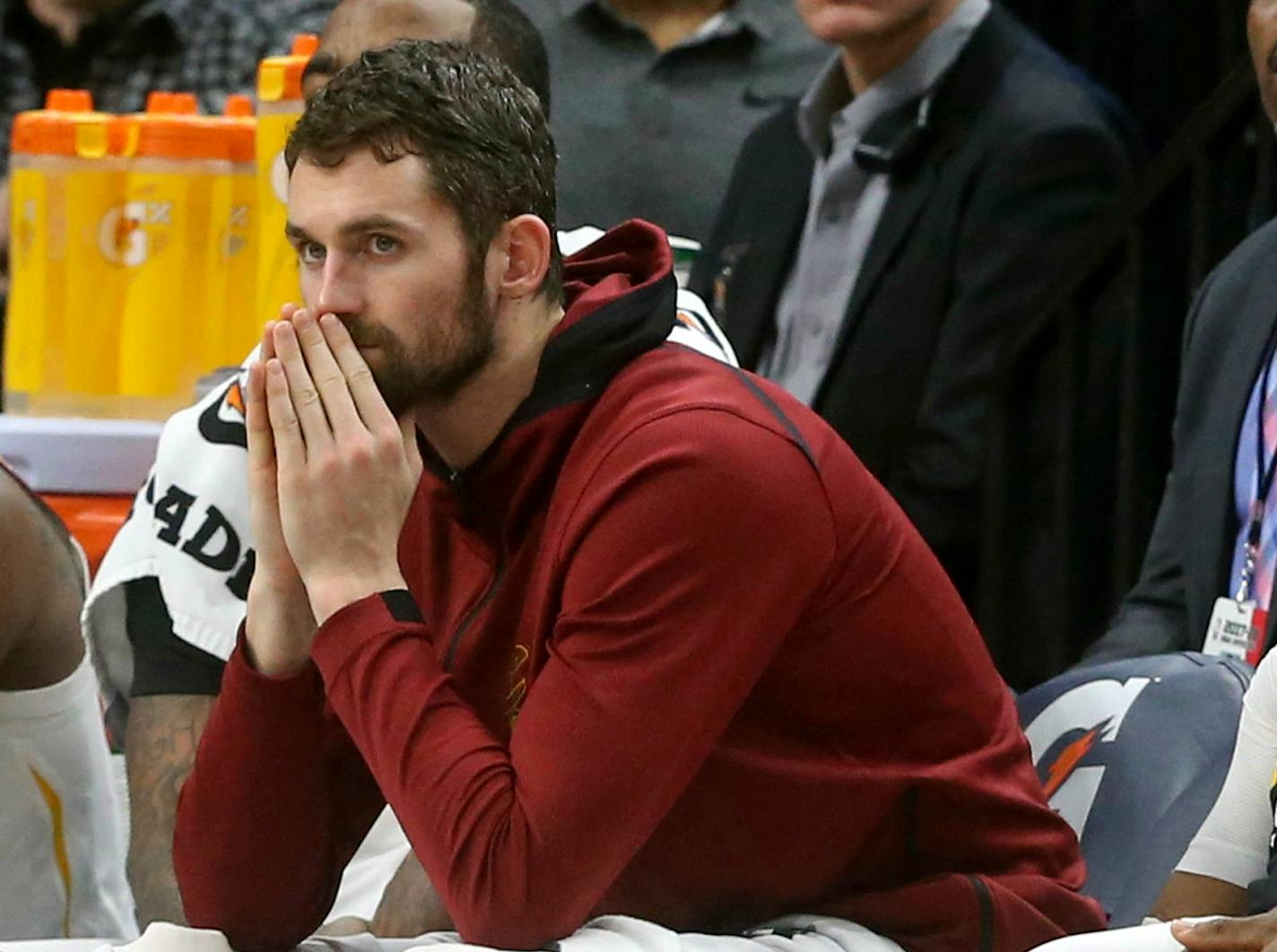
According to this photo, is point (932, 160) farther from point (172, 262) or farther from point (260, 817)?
point (260, 817)

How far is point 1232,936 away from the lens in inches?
72.7

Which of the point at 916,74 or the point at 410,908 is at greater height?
the point at 916,74

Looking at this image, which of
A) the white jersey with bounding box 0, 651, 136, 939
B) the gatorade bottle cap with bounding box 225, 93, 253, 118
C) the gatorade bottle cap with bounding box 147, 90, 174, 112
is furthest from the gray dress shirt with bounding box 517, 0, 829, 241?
the white jersey with bounding box 0, 651, 136, 939

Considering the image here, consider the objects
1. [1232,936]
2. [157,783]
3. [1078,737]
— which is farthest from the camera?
[157,783]

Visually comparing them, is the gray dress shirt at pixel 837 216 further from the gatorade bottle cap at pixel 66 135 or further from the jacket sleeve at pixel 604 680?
the jacket sleeve at pixel 604 680

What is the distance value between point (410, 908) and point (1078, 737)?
0.72m

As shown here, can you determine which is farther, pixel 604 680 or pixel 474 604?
pixel 474 604

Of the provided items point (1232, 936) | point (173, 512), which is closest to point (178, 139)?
point (173, 512)

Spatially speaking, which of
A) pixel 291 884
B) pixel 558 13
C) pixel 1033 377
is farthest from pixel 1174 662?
pixel 558 13

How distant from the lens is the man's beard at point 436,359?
2225 millimetres

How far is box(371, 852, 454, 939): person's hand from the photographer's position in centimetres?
259

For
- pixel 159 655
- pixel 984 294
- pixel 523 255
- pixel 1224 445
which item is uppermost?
pixel 523 255

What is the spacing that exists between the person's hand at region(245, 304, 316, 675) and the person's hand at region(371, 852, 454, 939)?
402mm

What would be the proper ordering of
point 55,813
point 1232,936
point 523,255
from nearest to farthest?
point 1232,936 → point 523,255 → point 55,813
